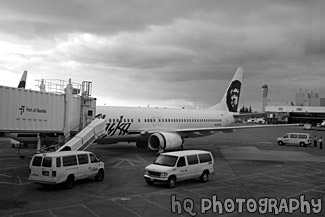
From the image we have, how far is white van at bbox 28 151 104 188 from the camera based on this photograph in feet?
51.2

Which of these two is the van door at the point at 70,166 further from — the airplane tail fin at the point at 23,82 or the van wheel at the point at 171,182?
the airplane tail fin at the point at 23,82

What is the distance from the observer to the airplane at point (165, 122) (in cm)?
3038

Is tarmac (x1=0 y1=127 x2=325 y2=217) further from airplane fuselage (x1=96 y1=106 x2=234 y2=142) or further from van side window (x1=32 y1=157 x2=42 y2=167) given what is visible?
airplane fuselage (x1=96 y1=106 x2=234 y2=142)

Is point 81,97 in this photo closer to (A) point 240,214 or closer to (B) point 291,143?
(A) point 240,214

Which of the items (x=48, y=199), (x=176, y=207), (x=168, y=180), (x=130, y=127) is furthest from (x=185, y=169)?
(x=130, y=127)

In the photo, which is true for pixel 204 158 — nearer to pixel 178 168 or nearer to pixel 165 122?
pixel 178 168

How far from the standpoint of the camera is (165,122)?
121 feet

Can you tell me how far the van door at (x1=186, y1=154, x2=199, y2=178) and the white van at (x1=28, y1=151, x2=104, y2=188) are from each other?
546 centimetres

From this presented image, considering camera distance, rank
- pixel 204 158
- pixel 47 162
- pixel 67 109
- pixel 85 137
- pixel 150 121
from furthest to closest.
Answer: pixel 150 121
pixel 67 109
pixel 85 137
pixel 204 158
pixel 47 162

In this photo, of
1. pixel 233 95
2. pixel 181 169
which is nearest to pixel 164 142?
pixel 181 169

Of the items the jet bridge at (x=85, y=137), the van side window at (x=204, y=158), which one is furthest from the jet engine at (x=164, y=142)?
the van side window at (x=204, y=158)

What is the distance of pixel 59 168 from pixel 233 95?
36.0m

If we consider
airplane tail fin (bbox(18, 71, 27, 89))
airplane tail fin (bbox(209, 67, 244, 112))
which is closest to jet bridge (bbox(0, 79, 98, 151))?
airplane tail fin (bbox(18, 71, 27, 89))

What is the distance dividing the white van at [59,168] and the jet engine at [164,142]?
12538mm
